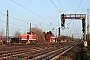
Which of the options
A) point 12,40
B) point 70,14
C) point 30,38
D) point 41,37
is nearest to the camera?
point 70,14

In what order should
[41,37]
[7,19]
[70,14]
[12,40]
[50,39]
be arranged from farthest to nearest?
[50,39] → [41,37] → [12,40] → [7,19] → [70,14]

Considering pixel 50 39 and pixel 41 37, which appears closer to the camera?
pixel 41 37

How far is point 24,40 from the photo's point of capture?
63.5m

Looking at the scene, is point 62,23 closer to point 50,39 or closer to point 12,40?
point 12,40

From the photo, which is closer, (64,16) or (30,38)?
(64,16)

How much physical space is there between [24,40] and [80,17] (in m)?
19.4

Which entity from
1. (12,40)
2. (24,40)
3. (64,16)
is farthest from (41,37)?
(64,16)

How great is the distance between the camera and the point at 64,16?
158 feet

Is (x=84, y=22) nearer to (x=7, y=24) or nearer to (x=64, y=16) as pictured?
(x=64, y=16)

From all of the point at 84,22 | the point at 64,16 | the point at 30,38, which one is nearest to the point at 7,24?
the point at 30,38

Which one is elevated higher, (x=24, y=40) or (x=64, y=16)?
(x=64, y=16)

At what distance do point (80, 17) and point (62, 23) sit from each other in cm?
904

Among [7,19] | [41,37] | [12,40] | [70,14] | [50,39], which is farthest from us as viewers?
[50,39]

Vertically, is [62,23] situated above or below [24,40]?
above
